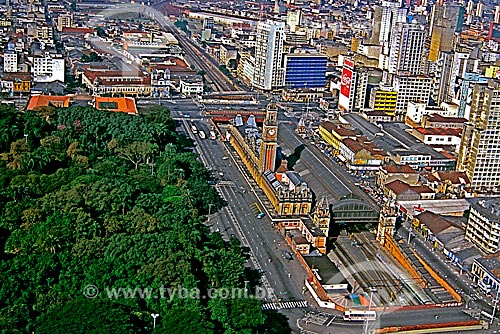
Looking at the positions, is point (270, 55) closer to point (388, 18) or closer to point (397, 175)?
point (388, 18)

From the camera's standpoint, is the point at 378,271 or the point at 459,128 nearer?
the point at 378,271

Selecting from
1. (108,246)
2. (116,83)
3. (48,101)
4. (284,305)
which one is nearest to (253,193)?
(284,305)

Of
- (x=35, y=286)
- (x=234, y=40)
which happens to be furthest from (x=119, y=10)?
(x=35, y=286)

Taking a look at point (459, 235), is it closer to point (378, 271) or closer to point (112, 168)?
point (378, 271)

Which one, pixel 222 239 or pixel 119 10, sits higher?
pixel 119 10

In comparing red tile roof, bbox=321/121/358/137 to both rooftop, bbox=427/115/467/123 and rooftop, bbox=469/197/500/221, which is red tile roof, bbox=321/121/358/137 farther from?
rooftop, bbox=469/197/500/221

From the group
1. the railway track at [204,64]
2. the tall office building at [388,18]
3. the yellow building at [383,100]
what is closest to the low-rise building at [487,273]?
the yellow building at [383,100]

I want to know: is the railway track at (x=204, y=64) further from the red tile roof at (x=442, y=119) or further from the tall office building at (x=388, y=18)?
the red tile roof at (x=442, y=119)
